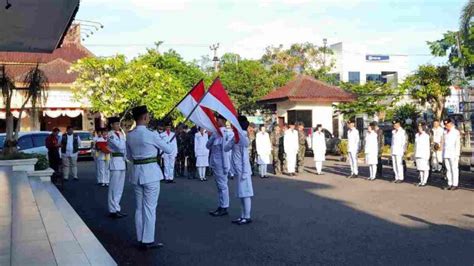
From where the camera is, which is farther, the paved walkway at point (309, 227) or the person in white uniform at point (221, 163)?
the person in white uniform at point (221, 163)

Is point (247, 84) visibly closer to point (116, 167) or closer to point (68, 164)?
A: point (68, 164)

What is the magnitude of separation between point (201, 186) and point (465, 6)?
357 inches

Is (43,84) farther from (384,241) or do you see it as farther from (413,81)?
(413,81)

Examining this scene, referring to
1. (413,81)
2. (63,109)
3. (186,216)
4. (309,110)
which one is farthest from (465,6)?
(63,109)

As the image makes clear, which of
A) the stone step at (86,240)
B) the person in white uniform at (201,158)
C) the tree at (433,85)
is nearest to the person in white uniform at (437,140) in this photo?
the tree at (433,85)

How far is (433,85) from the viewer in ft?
72.1

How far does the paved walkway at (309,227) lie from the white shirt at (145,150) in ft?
3.24

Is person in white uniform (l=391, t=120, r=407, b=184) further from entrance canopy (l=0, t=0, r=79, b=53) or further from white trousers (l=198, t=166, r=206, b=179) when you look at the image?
entrance canopy (l=0, t=0, r=79, b=53)

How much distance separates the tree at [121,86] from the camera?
2964 centimetres

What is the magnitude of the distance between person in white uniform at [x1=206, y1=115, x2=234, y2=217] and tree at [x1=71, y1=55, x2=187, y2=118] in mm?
19259

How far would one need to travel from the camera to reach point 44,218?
26.7ft

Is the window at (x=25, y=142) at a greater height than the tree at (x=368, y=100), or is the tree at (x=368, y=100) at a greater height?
the tree at (x=368, y=100)

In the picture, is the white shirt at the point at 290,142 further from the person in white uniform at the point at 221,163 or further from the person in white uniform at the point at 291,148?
the person in white uniform at the point at 221,163

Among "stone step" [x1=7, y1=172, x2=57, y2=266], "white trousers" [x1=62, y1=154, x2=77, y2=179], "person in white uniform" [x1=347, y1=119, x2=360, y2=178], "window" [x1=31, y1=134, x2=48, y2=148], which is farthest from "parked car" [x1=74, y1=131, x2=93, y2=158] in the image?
"stone step" [x1=7, y1=172, x2=57, y2=266]
